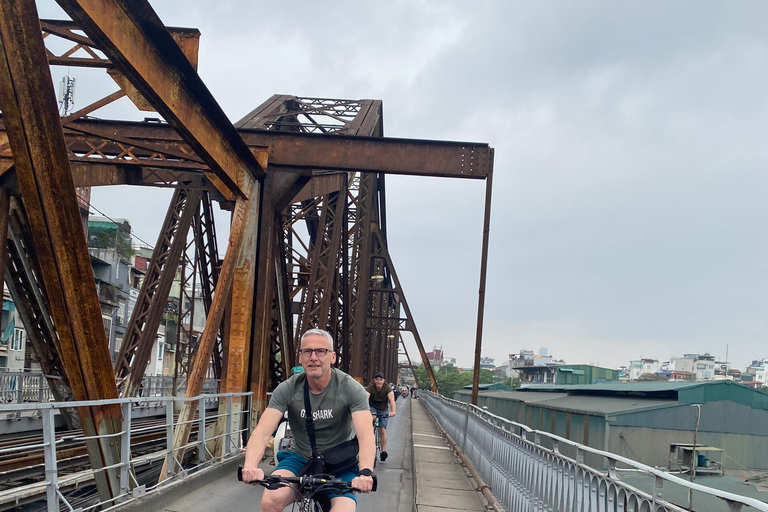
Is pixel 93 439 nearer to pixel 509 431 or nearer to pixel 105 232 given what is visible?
pixel 509 431

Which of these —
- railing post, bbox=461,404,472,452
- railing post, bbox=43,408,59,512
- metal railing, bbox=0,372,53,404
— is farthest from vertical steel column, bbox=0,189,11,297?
metal railing, bbox=0,372,53,404

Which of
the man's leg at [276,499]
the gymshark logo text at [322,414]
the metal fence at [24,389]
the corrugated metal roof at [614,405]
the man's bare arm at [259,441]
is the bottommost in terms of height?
the corrugated metal roof at [614,405]

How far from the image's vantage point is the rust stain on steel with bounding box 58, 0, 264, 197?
639cm

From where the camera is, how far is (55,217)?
5781mm

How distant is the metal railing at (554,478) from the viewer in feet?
10.9

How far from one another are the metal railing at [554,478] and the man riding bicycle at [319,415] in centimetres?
133

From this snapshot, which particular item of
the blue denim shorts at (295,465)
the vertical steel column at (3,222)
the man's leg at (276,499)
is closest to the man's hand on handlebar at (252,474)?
the man's leg at (276,499)

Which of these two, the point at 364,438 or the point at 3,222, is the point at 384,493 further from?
the point at 364,438

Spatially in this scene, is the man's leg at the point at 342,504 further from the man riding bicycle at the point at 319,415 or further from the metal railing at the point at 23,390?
the metal railing at the point at 23,390

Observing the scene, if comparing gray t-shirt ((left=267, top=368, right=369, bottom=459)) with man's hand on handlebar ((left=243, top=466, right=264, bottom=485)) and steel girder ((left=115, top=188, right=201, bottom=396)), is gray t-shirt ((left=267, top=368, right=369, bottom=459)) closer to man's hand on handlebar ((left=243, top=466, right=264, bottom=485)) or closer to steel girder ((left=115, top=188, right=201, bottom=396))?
man's hand on handlebar ((left=243, top=466, right=264, bottom=485))

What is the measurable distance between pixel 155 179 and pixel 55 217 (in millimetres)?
7355

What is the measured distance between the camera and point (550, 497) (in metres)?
5.70

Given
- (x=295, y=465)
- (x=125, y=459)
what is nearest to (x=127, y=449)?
(x=125, y=459)

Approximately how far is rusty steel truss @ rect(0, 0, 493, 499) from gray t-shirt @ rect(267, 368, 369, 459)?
2679 millimetres
